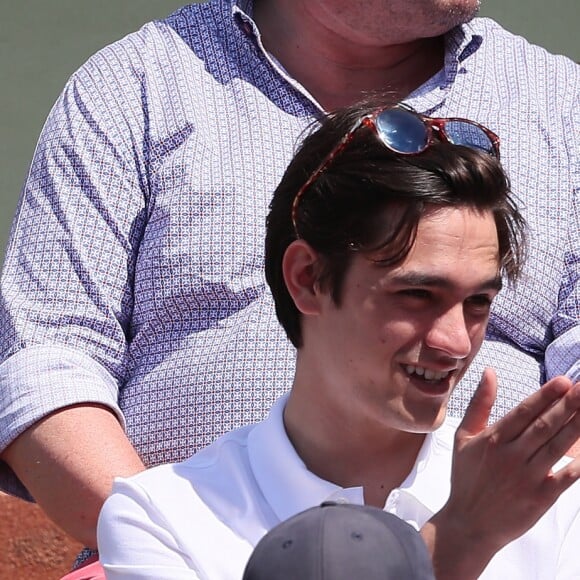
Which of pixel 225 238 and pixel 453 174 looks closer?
pixel 453 174

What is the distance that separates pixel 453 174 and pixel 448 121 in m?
0.12

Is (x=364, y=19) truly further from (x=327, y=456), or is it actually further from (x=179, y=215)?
(x=327, y=456)

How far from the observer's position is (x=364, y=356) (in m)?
1.86

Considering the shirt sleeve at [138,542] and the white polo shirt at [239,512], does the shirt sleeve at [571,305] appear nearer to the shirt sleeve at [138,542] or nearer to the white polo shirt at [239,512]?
the white polo shirt at [239,512]

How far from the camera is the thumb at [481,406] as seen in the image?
166 centimetres

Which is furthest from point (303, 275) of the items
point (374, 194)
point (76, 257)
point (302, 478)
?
point (76, 257)

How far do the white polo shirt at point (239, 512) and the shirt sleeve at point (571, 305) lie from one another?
0.57m

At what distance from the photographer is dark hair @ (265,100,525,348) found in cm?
188

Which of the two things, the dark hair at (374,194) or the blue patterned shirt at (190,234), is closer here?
the dark hair at (374,194)

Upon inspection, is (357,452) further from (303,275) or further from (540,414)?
(540,414)

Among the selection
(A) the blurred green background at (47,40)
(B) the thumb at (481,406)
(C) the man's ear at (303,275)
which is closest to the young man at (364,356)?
(C) the man's ear at (303,275)

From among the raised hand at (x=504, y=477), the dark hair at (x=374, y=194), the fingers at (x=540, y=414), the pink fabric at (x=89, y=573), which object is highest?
the dark hair at (x=374, y=194)

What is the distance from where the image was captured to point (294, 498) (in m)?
1.88

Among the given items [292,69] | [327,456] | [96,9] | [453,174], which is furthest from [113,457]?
[96,9]
